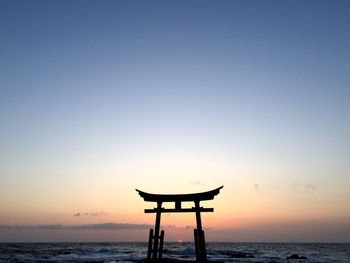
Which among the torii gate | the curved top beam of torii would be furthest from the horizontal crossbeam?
the curved top beam of torii

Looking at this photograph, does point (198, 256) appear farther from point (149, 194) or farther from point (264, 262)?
point (264, 262)

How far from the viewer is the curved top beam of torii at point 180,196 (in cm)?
1841

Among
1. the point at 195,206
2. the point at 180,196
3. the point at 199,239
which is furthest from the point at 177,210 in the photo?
the point at 199,239

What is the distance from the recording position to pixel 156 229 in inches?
793

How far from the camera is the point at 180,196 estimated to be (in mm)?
19031

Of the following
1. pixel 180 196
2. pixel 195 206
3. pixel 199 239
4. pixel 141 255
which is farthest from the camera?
pixel 141 255

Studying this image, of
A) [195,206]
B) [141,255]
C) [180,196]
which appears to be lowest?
[141,255]

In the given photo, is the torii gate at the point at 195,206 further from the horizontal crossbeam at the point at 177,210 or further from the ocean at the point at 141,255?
the ocean at the point at 141,255

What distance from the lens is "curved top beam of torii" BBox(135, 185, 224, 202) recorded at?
18.4m

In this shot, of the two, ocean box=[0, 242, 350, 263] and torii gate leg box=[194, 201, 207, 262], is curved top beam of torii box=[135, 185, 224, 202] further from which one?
ocean box=[0, 242, 350, 263]

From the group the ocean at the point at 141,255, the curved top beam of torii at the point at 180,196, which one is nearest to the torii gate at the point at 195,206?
the curved top beam of torii at the point at 180,196

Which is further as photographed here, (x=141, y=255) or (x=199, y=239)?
(x=141, y=255)

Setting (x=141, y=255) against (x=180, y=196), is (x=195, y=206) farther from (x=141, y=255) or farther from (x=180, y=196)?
(x=141, y=255)

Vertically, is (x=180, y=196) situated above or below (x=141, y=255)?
above
